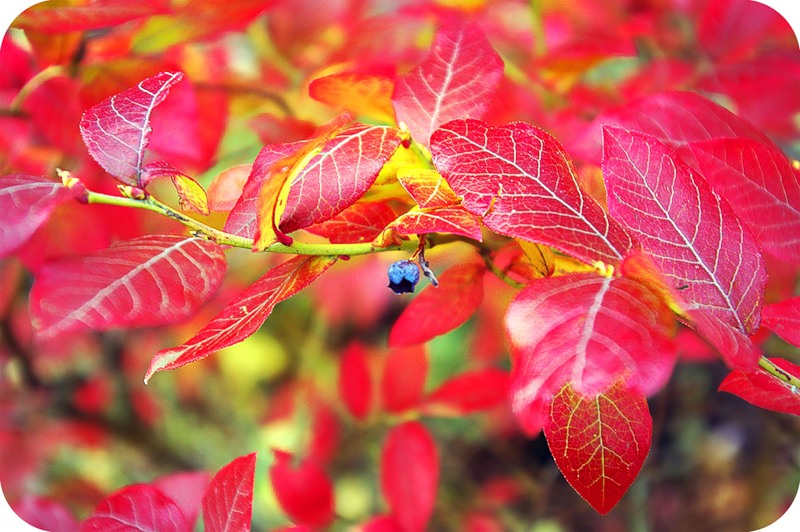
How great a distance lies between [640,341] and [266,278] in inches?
5.8

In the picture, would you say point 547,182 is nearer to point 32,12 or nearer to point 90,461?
point 32,12

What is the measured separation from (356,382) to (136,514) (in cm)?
43

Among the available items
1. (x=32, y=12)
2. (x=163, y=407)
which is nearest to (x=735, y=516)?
(x=163, y=407)

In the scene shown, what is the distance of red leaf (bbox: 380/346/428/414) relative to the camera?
71 centimetres

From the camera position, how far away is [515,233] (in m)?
0.22

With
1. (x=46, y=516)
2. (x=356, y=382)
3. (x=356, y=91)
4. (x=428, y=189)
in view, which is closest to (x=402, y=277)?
(x=428, y=189)

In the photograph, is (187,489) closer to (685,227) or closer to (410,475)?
(410,475)

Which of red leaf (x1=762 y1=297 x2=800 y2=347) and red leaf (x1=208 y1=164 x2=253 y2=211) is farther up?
red leaf (x1=208 y1=164 x2=253 y2=211)

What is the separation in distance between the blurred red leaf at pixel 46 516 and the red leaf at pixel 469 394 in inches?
13.7

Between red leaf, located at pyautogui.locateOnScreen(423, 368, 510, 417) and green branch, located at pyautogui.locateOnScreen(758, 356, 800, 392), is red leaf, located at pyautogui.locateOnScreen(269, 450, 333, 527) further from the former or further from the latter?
green branch, located at pyautogui.locateOnScreen(758, 356, 800, 392)

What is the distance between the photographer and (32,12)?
1.43 feet

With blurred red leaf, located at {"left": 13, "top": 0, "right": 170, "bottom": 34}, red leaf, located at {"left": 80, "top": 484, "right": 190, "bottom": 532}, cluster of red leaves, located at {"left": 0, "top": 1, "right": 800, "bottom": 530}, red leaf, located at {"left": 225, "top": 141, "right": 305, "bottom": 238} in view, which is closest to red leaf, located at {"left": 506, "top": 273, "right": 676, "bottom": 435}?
cluster of red leaves, located at {"left": 0, "top": 1, "right": 800, "bottom": 530}

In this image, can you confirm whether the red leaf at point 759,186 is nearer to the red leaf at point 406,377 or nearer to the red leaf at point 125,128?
the red leaf at point 125,128

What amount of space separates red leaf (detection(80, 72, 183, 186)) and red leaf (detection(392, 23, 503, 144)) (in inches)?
4.2
